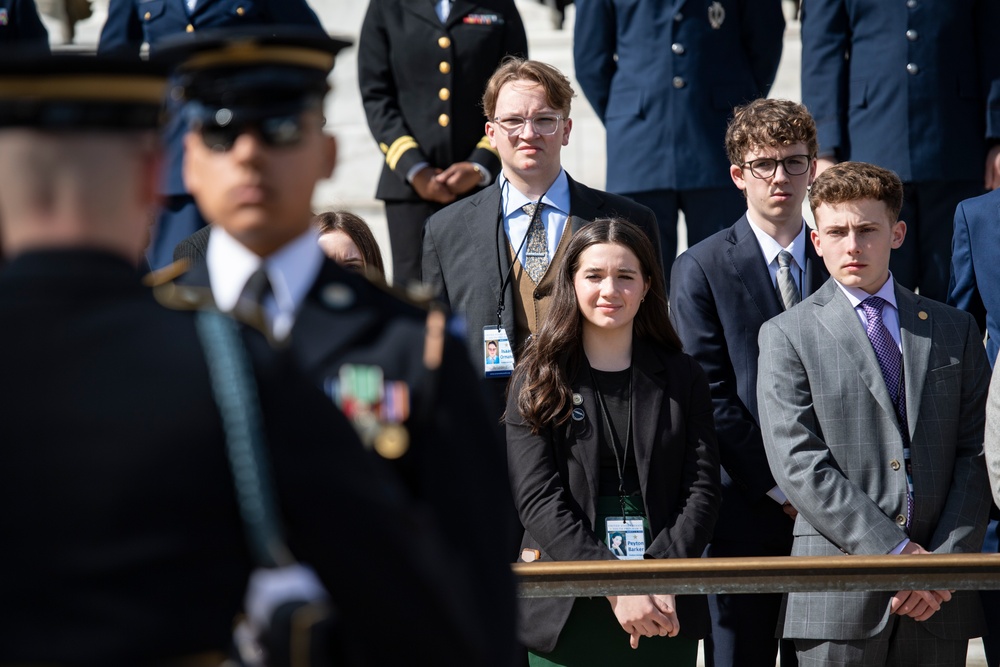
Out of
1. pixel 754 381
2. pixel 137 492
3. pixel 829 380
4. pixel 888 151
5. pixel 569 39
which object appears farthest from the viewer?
pixel 569 39

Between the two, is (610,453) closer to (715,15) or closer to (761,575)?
(761,575)

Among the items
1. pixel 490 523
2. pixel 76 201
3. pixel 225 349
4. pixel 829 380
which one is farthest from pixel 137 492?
pixel 829 380

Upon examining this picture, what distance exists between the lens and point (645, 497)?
4.21 meters

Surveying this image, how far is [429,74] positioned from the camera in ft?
20.5

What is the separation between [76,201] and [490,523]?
0.70 meters

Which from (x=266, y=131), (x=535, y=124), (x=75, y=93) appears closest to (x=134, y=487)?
(x=75, y=93)

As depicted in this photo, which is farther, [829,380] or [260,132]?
[829,380]

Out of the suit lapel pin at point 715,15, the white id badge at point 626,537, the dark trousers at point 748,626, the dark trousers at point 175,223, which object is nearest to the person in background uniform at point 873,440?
the dark trousers at point 748,626

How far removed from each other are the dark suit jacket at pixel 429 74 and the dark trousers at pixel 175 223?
37.6 inches

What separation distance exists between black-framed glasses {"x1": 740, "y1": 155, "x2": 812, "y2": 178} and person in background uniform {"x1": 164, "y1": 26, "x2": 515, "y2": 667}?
3046 millimetres

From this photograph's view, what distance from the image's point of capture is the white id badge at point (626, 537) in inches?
165

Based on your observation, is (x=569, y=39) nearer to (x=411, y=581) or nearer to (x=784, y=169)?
(x=784, y=169)

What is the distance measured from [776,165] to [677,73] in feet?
4.70

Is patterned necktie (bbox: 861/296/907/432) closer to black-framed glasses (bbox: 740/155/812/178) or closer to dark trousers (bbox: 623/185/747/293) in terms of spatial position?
black-framed glasses (bbox: 740/155/812/178)
